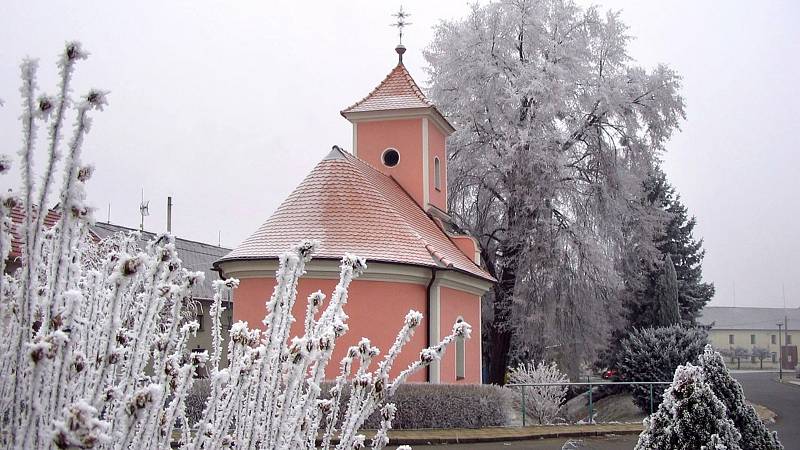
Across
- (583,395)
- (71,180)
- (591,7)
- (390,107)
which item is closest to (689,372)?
(71,180)

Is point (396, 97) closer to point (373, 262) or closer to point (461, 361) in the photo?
point (461, 361)

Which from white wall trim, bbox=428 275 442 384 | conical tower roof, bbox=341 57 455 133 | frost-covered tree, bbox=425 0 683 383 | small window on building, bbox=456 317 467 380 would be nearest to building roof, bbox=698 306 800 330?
frost-covered tree, bbox=425 0 683 383

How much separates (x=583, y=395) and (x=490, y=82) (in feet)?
35.7

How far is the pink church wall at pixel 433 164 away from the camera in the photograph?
73.8 ft

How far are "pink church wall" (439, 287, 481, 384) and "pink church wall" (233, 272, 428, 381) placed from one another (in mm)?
1496

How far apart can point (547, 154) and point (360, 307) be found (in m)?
11.5

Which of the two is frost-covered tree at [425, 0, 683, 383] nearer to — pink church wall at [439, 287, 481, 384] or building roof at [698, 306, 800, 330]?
pink church wall at [439, 287, 481, 384]

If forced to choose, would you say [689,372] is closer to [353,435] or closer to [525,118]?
[353,435]

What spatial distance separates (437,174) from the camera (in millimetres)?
23469

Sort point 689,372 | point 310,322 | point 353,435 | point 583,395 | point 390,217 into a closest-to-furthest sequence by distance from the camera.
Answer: point 353,435
point 310,322
point 689,372
point 390,217
point 583,395

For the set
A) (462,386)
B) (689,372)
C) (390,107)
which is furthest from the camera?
(390,107)

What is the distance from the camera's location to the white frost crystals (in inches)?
92.7

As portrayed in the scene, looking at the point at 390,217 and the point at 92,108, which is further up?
the point at 390,217

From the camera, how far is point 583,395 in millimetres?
26469
